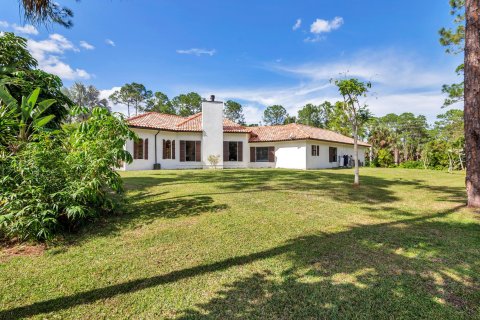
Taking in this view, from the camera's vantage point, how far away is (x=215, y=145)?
22.3 metres

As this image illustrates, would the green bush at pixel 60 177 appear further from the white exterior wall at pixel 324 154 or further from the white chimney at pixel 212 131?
the white exterior wall at pixel 324 154

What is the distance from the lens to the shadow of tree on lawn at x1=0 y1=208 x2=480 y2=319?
8.96 feet

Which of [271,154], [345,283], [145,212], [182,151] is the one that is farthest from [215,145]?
[345,283]

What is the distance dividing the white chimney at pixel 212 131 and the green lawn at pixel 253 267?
50.9ft

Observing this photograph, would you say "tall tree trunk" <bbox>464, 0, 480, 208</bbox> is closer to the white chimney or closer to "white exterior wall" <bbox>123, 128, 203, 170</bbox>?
the white chimney

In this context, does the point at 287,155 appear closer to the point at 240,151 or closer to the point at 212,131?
the point at 240,151

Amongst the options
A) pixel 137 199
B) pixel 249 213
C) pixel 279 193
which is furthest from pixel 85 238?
pixel 279 193

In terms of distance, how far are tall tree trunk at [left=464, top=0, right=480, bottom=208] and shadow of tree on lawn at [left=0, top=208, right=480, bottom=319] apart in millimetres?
3191

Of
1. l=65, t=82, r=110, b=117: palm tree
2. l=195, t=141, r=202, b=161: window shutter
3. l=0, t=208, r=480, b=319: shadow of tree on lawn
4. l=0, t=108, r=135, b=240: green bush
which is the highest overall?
l=65, t=82, r=110, b=117: palm tree

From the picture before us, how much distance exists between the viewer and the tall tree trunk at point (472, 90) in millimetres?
6621

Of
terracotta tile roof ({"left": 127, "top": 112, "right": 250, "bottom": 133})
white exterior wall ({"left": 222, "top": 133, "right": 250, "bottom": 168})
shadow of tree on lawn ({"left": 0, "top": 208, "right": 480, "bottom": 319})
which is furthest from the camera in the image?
white exterior wall ({"left": 222, "top": 133, "right": 250, "bottom": 168})

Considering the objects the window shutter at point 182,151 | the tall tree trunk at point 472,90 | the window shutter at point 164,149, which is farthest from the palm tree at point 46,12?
the window shutter at point 182,151

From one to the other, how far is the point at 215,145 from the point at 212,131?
130cm

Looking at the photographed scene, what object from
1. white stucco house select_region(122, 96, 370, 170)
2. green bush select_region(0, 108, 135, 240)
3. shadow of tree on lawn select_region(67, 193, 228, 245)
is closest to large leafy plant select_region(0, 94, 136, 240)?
green bush select_region(0, 108, 135, 240)
